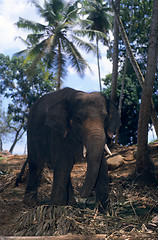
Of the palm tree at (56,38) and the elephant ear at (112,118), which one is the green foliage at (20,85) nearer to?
the palm tree at (56,38)

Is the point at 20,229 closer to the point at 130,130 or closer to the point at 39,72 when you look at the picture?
the point at 130,130

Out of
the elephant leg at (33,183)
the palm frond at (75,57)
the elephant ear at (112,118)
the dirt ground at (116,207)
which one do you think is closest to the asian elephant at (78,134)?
the elephant ear at (112,118)

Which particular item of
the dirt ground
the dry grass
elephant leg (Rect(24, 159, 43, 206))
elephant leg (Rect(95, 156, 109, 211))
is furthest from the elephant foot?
elephant leg (Rect(95, 156, 109, 211))

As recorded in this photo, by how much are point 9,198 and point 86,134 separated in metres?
3.69

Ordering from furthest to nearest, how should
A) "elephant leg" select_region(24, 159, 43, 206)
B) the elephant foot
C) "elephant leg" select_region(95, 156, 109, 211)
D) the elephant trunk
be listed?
"elephant leg" select_region(24, 159, 43, 206) → the elephant foot → "elephant leg" select_region(95, 156, 109, 211) → the elephant trunk

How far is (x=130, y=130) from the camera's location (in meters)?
21.1

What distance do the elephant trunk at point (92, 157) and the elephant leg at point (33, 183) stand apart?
262 centimetres

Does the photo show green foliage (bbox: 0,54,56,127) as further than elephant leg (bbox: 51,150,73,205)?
Yes

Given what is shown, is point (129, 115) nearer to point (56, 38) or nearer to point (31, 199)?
point (56, 38)

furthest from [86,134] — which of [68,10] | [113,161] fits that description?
[68,10]

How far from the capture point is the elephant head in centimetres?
427

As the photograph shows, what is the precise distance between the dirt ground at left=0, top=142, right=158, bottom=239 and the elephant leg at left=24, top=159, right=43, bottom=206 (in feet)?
0.68

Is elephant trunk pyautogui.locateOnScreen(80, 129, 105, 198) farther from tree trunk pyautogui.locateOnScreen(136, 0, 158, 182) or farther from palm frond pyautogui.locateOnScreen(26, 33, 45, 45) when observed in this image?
palm frond pyautogui.locateOnScreen(26, 33, 45, 45)

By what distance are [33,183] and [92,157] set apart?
286cm
